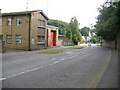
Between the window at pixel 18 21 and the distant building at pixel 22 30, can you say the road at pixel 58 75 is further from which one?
the window at pixel 18 21

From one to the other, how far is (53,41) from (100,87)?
2456 inches

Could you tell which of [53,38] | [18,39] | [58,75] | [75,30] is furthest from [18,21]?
[75,30]

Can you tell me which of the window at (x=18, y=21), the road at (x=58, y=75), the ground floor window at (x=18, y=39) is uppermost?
the window at (x=18, y=21)

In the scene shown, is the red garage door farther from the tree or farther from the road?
the road

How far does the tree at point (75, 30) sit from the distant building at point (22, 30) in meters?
51.1

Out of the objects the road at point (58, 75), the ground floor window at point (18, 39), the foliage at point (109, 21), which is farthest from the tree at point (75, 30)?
the road at point (58, 75)

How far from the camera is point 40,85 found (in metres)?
8.88

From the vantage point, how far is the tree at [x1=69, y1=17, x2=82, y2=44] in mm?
99438

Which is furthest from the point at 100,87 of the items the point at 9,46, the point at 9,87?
the point at 9,46

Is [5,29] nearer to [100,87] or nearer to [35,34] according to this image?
[35,34]

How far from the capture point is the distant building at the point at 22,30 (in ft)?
144

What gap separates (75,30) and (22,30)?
59190 mm

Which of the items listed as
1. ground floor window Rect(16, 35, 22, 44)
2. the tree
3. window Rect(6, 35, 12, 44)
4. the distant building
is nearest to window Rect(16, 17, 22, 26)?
the distant building

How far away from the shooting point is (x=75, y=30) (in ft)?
335
